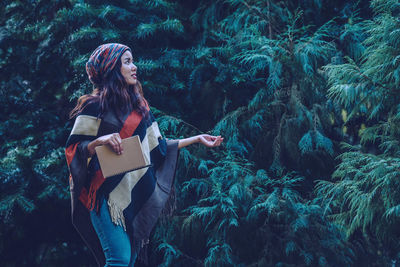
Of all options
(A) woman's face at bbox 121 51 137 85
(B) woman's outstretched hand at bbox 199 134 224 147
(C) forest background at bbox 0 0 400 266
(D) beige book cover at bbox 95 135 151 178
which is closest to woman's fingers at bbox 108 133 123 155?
(D) beige book cover at bbox 95 135 151 178

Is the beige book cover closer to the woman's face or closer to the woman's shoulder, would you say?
the woman's shoulder

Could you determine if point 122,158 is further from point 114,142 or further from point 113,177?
point 113,177

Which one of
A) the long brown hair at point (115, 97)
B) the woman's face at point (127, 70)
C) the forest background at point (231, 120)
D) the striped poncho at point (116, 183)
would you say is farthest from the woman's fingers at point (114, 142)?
the forest background at point (231, 120)

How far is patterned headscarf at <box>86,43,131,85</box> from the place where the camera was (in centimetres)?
252

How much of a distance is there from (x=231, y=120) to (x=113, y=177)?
6.23ft

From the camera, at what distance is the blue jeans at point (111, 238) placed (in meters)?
2.33

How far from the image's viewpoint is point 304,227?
144 inches

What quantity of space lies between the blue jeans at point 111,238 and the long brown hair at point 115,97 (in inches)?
19.5

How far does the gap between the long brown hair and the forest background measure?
4.65ft

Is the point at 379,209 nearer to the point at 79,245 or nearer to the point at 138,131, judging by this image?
the point at 138,131

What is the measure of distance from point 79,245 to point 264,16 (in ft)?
9.26

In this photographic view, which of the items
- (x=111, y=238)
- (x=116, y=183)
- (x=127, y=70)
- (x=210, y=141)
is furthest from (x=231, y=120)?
(x=111, y=238)

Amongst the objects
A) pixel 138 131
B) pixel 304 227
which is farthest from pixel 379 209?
pixel 138 131

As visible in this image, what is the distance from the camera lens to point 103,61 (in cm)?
253
